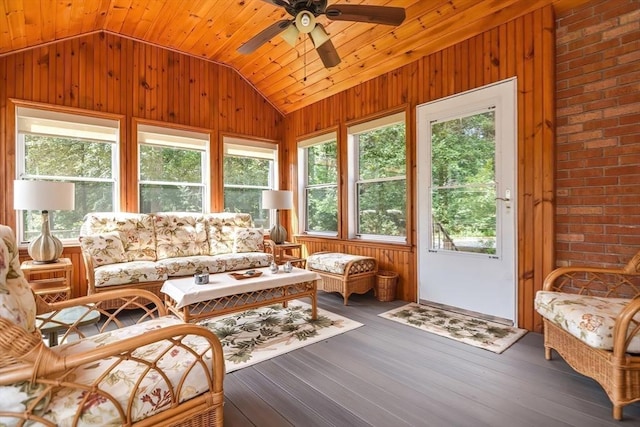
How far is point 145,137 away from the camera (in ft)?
14.0

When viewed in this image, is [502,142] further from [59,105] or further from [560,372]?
[59,105]

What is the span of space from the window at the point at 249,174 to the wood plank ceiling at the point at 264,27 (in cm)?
113

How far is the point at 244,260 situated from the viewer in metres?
3.98

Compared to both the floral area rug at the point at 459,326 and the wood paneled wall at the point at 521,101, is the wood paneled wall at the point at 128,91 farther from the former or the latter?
the floral area rug at the point at 459,326

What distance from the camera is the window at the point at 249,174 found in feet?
16.5

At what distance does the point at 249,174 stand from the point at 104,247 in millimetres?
2462

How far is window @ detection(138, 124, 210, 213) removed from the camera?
430 centimetres

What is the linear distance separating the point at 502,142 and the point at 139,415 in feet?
10.9

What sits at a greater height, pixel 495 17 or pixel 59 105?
pixel 495 17

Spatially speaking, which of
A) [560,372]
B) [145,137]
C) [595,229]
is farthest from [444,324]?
[145,137]

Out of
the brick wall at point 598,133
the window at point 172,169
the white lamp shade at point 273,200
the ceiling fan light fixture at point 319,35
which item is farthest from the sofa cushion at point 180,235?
the brick wall at point 598,133

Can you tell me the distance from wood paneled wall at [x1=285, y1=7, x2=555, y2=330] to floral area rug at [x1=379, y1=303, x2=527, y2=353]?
0.25 m

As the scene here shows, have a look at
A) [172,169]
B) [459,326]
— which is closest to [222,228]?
[172,169]

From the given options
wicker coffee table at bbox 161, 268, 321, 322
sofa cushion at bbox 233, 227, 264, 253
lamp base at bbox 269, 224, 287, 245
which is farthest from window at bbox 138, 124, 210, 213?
wicker coffee table at bbox 161, 268, 321, 322
